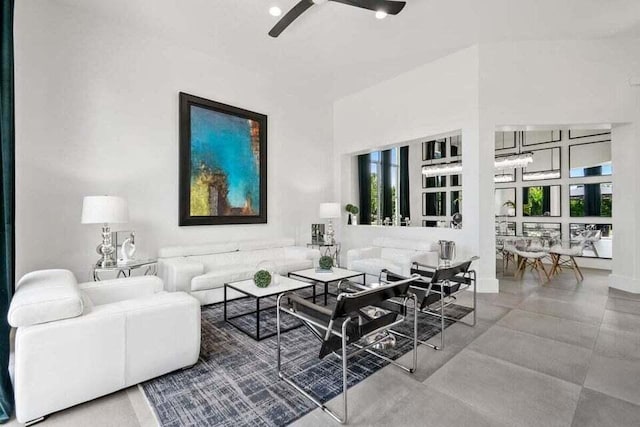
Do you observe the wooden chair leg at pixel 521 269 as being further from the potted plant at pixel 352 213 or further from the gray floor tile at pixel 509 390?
the gray floor tile at pixel 509 390

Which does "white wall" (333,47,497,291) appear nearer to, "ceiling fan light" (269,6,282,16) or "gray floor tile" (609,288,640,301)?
"gray floor tile" (609,288,640,301)

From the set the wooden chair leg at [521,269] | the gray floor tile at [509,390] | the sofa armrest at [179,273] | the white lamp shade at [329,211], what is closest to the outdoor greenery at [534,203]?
the wooden chair leg at [521,269]

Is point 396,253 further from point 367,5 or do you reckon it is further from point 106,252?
point 106,252

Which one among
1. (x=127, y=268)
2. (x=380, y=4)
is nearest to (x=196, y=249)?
(x=127, y=268)

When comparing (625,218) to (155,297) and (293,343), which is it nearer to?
(293,343)

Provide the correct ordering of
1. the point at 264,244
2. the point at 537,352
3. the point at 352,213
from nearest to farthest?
the point at 537,352 → the point at 264,244 → the point at 352,213

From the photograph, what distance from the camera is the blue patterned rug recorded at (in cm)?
186

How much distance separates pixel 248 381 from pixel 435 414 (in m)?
1.29

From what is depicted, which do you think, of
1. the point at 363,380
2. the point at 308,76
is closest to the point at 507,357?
the point at 363,380

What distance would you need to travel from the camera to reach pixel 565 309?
3.84 m

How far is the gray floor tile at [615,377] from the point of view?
2.10 m

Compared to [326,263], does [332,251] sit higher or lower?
lower

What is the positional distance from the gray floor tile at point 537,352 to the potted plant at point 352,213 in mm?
4052

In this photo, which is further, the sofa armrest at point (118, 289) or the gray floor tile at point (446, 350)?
the sofa armrest at point (118, 289)
